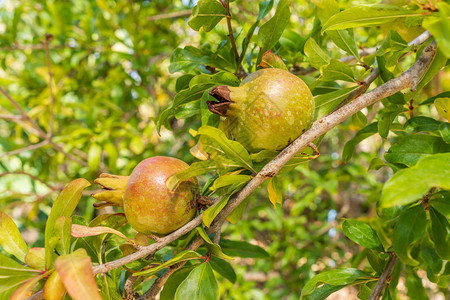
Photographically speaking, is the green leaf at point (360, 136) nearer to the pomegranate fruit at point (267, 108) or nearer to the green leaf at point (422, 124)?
the green leaf at point (422, 124)

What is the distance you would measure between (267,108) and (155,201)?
0.97ft

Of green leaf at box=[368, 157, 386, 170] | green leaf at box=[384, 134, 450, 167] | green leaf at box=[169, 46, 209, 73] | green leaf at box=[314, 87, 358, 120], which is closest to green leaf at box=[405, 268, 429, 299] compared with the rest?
green leaf at box=[368, 157, 386, 170]

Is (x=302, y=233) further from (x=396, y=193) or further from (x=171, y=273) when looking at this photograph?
(x=396, y=193)

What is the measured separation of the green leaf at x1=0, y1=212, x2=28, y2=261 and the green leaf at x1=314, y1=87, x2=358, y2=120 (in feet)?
2.24

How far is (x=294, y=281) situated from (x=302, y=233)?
307mm

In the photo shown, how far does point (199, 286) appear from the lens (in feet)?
2.41

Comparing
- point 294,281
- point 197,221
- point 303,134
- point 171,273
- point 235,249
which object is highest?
point 303,134

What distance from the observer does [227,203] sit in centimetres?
74

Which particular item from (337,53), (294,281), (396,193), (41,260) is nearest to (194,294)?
(41,260)

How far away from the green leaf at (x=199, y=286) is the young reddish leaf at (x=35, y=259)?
0.26 metres

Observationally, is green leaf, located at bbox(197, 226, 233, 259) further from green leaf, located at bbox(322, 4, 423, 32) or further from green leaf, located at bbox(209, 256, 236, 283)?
green leaf, located at bbox(322, 4, 423, 32)

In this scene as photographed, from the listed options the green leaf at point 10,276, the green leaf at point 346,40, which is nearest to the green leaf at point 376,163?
the green leaf at point 346,40

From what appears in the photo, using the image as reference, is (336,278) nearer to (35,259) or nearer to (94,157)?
(35,259)

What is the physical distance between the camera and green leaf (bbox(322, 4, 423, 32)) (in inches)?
23.8
